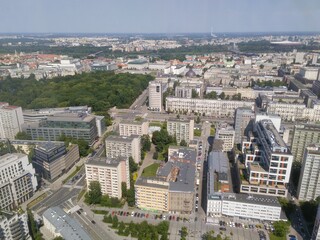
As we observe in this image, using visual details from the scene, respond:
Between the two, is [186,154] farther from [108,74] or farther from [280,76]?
[280,76]

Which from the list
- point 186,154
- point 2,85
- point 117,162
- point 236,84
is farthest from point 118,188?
point 236,84

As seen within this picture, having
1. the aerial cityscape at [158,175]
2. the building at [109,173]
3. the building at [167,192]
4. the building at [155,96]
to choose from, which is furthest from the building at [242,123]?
the building at [155,96]

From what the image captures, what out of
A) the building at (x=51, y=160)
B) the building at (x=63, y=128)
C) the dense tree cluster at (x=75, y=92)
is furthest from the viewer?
the dense tree cluster at (x=75, y=92)

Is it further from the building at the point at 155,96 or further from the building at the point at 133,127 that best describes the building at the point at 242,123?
the building at the point at 155,96

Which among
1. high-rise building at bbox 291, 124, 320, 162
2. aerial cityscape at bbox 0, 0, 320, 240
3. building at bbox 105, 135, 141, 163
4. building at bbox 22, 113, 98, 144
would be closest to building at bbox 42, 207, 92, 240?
aerial cityscape at bbox 0, 0, 320, 240

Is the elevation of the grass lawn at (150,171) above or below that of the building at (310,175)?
below

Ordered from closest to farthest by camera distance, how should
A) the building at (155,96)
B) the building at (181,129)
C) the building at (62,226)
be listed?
the building at (62,226), the building at (181,129), the building at (155,96)

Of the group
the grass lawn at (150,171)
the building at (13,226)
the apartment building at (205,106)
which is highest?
the building at (13,226)
